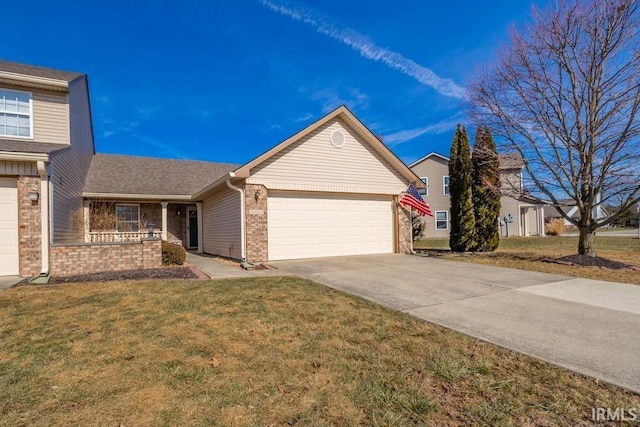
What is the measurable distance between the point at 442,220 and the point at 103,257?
22538 mm

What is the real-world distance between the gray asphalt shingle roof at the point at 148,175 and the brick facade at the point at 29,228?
6.43 meters

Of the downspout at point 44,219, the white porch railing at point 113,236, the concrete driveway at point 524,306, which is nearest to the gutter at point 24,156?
the downspout at point 44,219

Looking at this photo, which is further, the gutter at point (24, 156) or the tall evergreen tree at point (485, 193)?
the tall evergreen tree at point (485, 193)

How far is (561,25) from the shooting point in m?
10.2

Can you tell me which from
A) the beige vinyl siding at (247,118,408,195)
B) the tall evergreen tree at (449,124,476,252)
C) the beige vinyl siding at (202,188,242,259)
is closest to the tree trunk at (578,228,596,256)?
the tall evergreen tree at (449,124,476,252)

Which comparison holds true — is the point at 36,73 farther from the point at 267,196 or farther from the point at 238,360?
the point at 238,360

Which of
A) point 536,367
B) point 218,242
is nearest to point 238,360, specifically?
point 536,367

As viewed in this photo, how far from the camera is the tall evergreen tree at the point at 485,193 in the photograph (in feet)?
48.8

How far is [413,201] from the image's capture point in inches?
545

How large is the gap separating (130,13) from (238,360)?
14428 millimetres

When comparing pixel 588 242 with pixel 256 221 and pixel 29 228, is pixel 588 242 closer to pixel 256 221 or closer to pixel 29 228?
pixel 256 221

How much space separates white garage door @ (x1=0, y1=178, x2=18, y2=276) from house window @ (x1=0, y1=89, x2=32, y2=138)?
2986mm

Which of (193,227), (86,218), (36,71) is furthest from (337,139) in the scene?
(86,218)

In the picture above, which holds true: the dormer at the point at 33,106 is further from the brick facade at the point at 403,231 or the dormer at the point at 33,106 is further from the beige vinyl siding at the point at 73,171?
the brick facade at the point at 403,231
